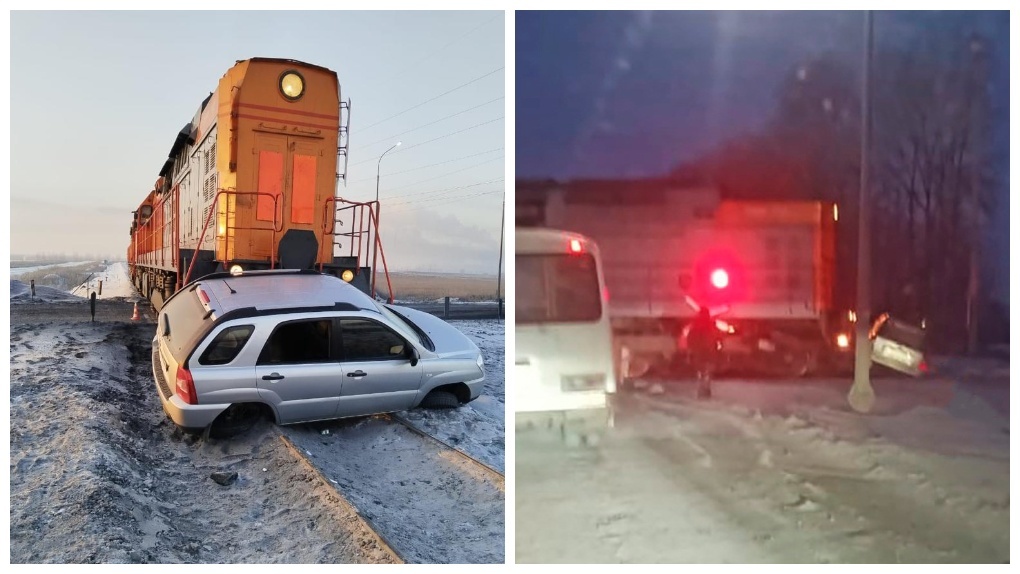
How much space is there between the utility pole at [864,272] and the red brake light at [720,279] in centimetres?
74

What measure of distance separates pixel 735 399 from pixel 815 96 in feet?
5.24

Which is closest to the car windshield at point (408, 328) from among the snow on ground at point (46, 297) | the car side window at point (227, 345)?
the car side window at point (227, 345)

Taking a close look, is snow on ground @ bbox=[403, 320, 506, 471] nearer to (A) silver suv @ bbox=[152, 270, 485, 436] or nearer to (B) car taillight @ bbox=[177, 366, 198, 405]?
(A) silver suv @ bbox=[152, 270, 485, 436]

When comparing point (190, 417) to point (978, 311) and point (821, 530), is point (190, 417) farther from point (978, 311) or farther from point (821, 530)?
point (978, 311)

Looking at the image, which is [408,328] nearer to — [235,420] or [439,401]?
[439,401]

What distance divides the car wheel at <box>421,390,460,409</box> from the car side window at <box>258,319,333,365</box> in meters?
0.85

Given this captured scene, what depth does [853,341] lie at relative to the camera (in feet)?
10.7

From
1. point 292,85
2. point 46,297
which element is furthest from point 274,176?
point 46,297

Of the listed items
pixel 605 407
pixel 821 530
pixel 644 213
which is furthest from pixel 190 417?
pixel 821 530

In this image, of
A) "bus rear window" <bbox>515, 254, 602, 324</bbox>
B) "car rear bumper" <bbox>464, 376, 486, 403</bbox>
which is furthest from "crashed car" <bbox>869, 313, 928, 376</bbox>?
"car rear bumper" <bbox>464, 376, 486, 403</bbox>

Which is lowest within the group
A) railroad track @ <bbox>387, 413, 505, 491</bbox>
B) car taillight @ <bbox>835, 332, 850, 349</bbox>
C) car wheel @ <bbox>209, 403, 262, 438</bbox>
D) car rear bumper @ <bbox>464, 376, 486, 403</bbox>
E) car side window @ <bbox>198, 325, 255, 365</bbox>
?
railroad track @ <bbox>387, 413, 505, 491</bbox>

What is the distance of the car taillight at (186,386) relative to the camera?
3801 mm

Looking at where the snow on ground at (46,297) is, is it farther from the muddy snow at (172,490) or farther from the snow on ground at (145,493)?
the snow on ground at (145,493)

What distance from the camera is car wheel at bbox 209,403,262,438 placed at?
4.04 metres
